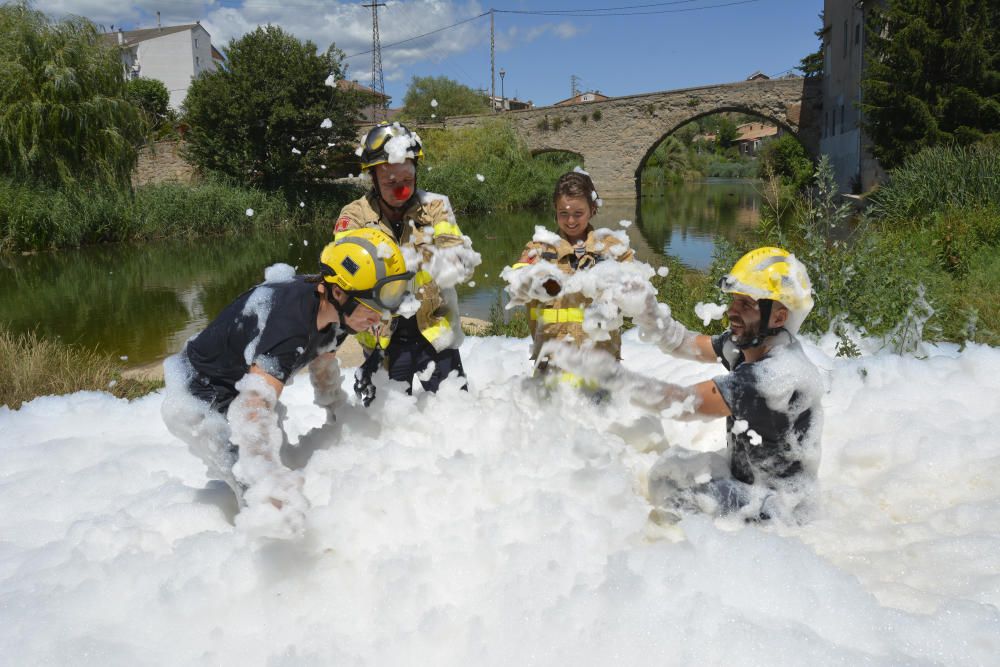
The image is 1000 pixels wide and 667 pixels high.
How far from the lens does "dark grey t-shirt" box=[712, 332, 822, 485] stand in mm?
2545

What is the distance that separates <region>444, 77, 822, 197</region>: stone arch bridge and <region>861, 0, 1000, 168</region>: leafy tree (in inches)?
492

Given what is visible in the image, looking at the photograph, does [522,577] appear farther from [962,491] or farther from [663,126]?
[663,126]

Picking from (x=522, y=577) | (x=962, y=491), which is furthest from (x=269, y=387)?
(x=962, y=491)

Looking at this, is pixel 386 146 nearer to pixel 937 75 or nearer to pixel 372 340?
pixel 372 340

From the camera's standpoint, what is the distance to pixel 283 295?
263 cm

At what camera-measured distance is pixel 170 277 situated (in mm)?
14133

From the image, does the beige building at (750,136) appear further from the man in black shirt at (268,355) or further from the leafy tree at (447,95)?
the man in black shirt at (268,355)

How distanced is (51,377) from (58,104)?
1563 cm

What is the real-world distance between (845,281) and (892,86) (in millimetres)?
17154

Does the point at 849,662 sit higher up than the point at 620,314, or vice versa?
the point at 620,314

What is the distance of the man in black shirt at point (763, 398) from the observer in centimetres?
255

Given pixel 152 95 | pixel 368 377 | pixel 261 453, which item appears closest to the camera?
pixel 261 453

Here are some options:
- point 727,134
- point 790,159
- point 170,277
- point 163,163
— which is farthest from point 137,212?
point 727,134

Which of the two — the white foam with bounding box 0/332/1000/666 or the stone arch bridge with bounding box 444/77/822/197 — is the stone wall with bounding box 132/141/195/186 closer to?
the stone arch bridge with bounding box 444/77/822/197
